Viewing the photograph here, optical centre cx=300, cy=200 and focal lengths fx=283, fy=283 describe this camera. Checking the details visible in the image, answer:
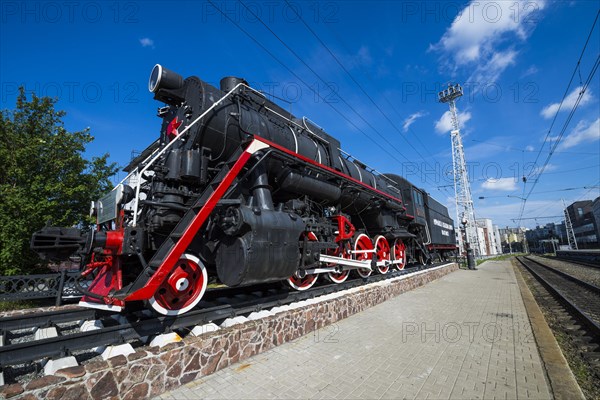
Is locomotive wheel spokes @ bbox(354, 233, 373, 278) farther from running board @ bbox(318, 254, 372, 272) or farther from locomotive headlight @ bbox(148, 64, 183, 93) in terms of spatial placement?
locomotive headlight @ bbox(148, 64, 183, 93)

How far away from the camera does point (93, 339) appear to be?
11.7 ft

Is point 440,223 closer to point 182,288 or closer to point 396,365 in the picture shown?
point 396,365

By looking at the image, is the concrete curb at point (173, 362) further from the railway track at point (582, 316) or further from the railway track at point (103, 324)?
the railway track at point (582, 316)

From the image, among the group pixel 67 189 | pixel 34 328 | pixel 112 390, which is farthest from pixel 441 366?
pixel 67 189

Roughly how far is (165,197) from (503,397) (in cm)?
496

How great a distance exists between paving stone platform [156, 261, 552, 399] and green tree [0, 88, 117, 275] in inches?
256

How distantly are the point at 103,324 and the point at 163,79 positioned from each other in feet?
14.4

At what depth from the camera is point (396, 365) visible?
3.71 metres

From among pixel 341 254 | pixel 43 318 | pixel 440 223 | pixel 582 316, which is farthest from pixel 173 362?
pixel 440 223

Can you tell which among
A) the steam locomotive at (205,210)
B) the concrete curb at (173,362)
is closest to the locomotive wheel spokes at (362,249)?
the steam locomotive at (205,210)

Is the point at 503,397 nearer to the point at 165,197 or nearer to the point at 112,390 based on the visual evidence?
the point at 112,390

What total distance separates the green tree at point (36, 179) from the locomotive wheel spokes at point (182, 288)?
4.61 meters

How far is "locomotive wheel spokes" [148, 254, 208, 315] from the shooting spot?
423cm

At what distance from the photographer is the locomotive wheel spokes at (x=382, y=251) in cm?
921
